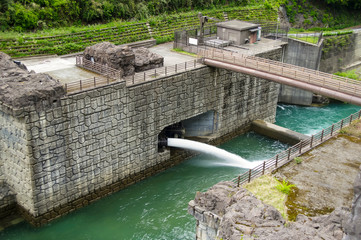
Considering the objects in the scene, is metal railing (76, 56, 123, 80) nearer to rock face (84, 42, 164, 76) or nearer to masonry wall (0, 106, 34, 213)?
rock face (84, 42, 164, 76)

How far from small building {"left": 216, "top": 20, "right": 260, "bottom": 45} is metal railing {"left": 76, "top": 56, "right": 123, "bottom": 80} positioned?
13809mm

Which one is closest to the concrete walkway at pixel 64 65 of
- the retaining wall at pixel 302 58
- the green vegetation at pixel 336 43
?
the retaining wall at pixel 302 58

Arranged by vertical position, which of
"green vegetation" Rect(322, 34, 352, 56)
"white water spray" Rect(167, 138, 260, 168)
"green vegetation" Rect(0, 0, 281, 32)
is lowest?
"white water spray" Rect(167, 138, 260, 168)

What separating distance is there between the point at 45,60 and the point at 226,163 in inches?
575

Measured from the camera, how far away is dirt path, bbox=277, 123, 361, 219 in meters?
17.2

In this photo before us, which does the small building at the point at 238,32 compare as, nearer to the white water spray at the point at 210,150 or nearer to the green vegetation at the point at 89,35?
the green vegetation at the point at 89,35

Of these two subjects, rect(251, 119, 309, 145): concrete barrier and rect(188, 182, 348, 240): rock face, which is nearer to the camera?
rect(188, 182, 348, 240): rock face

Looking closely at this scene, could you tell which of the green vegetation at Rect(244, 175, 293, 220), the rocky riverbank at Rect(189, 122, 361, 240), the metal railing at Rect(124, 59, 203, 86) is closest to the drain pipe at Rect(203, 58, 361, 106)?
the metal railing at Rect(124, 59, 203, 86)

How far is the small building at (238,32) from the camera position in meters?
37.1

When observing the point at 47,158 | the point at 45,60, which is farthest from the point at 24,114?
the point at 45,60

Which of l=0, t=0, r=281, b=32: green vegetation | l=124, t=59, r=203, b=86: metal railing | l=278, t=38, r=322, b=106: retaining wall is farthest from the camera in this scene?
l=278, t=38, r=322, b=106: retaining wall

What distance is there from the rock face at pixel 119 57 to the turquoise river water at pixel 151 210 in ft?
24.3

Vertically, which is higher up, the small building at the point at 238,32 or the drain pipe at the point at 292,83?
the small building at the point at 238,32

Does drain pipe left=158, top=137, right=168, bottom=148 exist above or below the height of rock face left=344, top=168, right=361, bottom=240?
below
